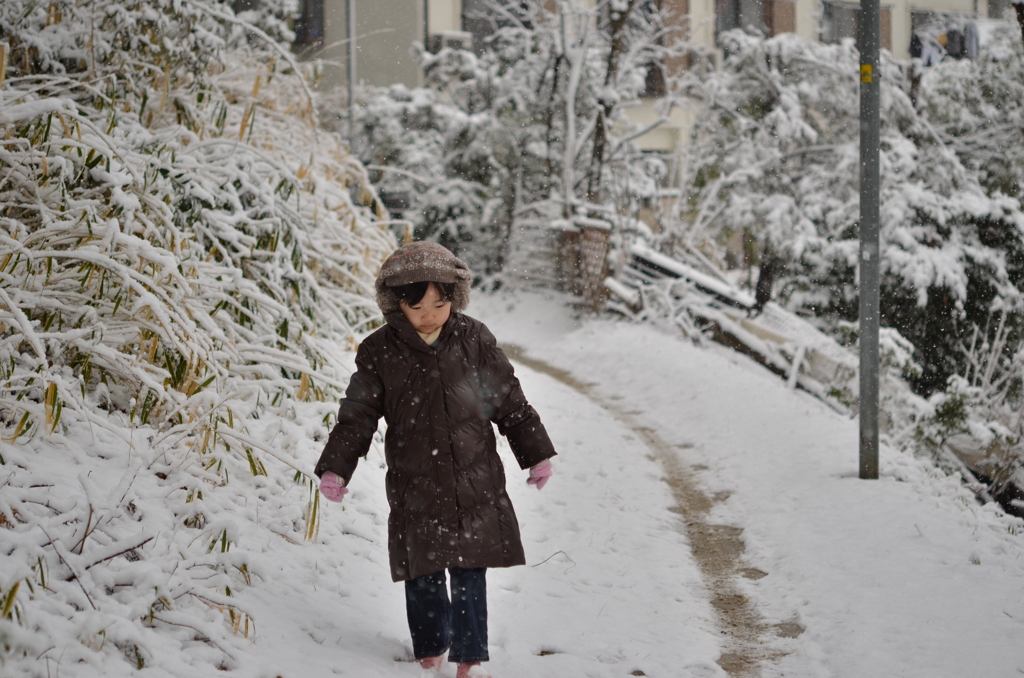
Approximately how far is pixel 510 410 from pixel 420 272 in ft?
1.97

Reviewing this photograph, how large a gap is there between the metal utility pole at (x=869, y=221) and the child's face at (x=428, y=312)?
139 inches

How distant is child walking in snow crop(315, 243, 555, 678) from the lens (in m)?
2.89

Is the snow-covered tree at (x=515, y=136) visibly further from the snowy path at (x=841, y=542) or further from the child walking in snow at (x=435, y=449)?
the child walking in snow at (x=435, y=449)

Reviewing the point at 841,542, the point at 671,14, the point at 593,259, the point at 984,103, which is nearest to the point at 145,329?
the point at 841,542

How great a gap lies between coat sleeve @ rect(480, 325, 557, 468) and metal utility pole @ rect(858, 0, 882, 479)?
325 cm

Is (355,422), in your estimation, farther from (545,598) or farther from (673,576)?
(673,576)

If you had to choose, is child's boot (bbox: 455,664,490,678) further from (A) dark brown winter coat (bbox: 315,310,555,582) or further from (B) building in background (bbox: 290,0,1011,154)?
(B) building in background (bbox: 290,0,1011,154)

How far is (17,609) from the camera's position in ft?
7.75

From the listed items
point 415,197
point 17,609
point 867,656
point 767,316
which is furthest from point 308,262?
point 415,197

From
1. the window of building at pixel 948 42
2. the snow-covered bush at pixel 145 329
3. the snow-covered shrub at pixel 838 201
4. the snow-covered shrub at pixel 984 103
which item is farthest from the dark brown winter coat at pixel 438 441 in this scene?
the window of building at pixel 948 42

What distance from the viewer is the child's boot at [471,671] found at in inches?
114

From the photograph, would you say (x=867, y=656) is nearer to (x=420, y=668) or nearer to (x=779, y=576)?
(x=779, y=576)

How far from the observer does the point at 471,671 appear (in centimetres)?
292

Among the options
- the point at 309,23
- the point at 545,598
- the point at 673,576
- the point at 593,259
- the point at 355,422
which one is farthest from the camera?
the point at 309,23
